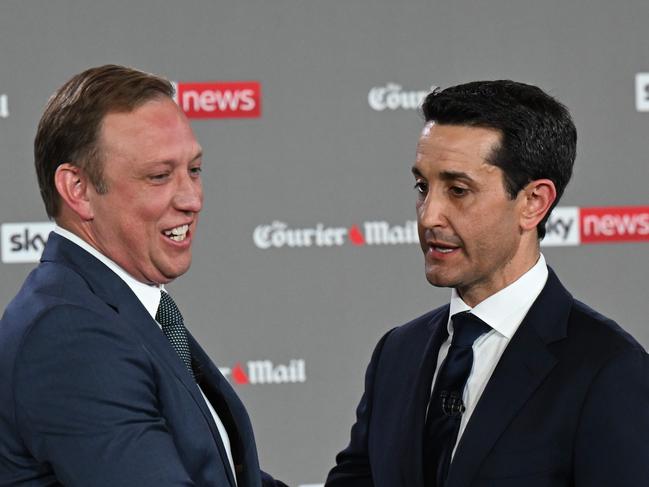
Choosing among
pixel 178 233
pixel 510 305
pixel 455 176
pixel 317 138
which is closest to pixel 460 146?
pixel 455 176

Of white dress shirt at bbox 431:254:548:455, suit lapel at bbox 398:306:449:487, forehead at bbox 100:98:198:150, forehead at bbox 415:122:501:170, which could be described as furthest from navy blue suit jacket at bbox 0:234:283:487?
forehead at bbox 415:122:501:170

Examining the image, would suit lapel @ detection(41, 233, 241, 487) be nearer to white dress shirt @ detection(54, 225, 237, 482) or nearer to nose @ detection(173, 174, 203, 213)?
white dress shirt @ detection(54, 225, 237, 482)

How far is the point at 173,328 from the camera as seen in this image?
1.84 meters

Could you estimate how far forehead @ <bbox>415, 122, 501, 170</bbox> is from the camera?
1.97m

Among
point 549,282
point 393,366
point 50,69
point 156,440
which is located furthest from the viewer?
point 50,69

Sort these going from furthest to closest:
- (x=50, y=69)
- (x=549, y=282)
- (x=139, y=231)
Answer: (x=50, y=69), (x=549, y=282), (x=139, y=231)

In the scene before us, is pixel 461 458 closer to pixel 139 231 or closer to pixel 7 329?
pixel 139 231

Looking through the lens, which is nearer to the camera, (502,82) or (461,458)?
(461,458)

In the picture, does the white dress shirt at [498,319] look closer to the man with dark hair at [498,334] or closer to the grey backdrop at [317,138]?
the man with dark hair at [498,334]

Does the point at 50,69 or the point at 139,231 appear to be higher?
the point at 50,69

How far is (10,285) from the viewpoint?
158 inches

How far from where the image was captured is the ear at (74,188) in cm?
172

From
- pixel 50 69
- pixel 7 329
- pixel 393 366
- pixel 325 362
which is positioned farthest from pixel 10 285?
pixel 7 329

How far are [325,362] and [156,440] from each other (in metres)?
2.58
